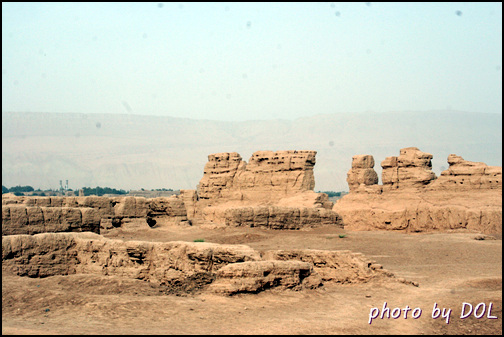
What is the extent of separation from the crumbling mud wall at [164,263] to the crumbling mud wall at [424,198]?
23.7 meters

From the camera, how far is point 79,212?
16141 mm

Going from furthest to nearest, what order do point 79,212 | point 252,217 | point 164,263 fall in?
1. point 252,217
2. point 79,212
3. point 164,263

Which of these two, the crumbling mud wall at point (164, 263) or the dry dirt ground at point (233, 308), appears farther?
the crumbling mud wall at point (164, 263)

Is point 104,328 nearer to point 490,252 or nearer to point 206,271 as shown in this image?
point 206,271

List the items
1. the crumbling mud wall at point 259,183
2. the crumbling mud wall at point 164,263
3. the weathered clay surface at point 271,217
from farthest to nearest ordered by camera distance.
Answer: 1. the crumbling mud wall at point 259,183
2. the weathered clay surface at point 271,217
3. the crumbling mud wall at point 164,263

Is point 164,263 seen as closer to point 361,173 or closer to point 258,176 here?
point 258,176

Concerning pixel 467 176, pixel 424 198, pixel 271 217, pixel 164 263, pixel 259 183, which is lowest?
pixel 271 217

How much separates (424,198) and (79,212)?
26.2 meters

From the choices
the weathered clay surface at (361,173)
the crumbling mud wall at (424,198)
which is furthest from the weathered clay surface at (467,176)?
the weathered clay surface at (361,173)

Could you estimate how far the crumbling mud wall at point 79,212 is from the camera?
15188 millimetres

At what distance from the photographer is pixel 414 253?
69.8 feet

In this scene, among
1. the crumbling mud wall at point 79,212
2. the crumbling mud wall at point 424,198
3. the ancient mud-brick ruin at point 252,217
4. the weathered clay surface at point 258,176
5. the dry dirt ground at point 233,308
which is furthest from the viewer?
the weathered clay surface at point 258,176

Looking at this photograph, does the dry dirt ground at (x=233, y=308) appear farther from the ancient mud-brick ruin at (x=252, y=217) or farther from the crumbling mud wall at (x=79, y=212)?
the crumbling mud wall at (x=79, y=212)

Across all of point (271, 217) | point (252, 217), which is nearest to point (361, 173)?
point (271, 217)
